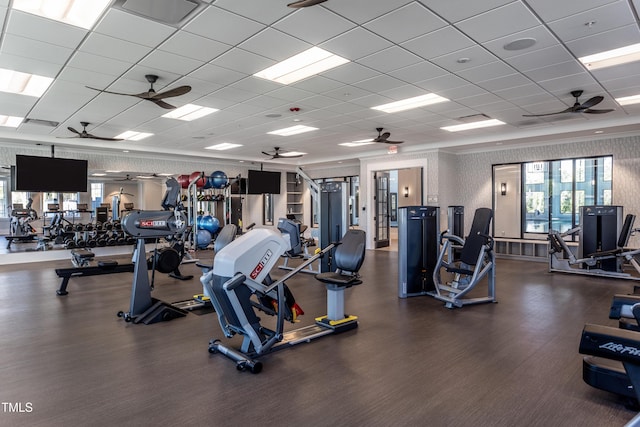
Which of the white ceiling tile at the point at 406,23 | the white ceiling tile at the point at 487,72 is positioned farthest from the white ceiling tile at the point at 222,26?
the white ceiling tile at the point at 487,72

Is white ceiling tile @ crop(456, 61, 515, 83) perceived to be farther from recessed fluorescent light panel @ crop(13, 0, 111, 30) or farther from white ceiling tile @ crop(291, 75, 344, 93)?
recessed fluorescent light panel @ crop(13, 0, 111, 30)

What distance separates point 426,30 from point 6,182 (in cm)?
1697

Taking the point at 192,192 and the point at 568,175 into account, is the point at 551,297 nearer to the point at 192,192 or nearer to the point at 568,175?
the point at 568,175

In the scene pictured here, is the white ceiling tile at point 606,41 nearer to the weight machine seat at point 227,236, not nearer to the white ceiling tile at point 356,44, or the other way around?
the white ceiling tile at point 356,44

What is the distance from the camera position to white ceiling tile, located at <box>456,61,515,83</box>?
4559 mm

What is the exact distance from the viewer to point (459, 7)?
126 inches

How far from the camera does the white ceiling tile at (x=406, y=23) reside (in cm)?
327

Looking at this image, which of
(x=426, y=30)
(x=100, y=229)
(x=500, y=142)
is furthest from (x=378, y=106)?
(x=100, y=229)

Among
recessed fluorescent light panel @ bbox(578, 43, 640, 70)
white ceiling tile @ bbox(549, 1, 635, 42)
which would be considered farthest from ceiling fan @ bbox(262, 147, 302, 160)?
white ceiling tile @ bbox(549, 1, 635, 42)

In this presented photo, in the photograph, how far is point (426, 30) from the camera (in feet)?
11.9

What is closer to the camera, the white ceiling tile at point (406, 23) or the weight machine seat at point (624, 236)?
the white ceiling tile at point (406, 23)

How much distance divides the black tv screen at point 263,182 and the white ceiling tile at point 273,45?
7969 millimetres

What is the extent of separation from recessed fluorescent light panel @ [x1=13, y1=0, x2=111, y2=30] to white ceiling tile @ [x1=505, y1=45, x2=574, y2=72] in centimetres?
416

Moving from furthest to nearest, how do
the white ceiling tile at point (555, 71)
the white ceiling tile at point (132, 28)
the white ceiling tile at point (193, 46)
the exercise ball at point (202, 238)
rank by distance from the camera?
the exercise ball at point (202, 238) < the white ceiling tile at point (555, 71) < the white ceiling tile at point (193, 46) < the white ceiling tile at point (132, 28)
